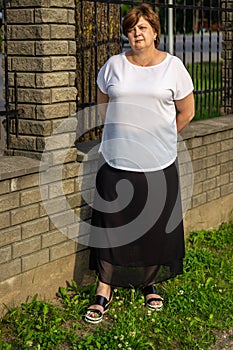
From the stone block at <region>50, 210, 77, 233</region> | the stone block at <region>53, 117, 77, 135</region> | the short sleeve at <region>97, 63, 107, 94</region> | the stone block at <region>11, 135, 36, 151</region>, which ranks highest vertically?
the short sleeve at <region>97, 63, 107, 94</region>

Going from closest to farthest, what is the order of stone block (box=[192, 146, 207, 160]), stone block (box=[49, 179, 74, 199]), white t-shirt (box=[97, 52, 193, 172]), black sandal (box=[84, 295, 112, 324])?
white t-shirt (box=[97, 52, 193, 172]), black sandal (box=[84, 295, 112, 324]), stone block (box=[49, 179, 74, 199]), stone block (box=[192, 146, 207, 160])

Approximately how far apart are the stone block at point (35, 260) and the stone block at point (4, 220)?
0.88 ft

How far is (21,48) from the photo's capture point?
4.29 metres

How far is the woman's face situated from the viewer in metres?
4.12

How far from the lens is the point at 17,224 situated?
13.5 feet

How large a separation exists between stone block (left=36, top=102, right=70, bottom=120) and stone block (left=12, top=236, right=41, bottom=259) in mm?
733

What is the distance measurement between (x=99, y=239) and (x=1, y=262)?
70cm

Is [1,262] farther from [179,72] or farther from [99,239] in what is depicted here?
[179,72]

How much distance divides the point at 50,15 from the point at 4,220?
123 cm

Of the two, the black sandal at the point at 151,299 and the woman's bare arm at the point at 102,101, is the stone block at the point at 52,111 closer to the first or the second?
the woman's bare arm at the point at 102,101

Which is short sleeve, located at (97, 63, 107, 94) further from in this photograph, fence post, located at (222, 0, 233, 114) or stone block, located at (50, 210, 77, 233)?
fence post, located at (222, 0, 233, 114)

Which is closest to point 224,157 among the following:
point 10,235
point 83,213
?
point 83,213

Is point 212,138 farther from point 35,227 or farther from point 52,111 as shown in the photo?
point 35,227

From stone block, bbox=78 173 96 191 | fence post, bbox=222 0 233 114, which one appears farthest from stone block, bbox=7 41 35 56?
fence post, bbox=222 0 233 114
